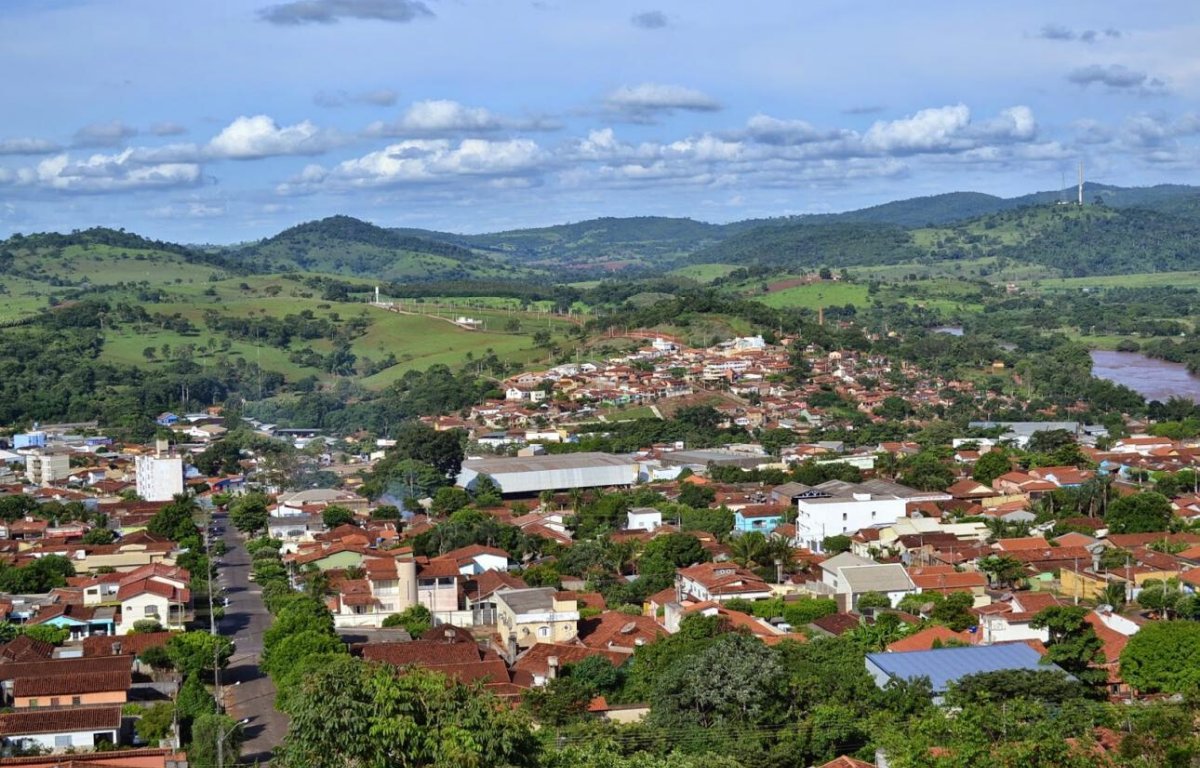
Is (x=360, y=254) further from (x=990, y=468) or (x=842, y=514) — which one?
(x=842, y=514)

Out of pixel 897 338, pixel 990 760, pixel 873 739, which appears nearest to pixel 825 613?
pixel 873 739

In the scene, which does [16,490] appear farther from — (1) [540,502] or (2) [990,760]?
(2) [990,760]

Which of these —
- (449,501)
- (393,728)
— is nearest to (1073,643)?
(393,728)

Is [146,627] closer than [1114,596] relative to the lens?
Yes

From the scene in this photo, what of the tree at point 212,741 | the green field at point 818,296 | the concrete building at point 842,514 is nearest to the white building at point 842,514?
the concrete building at point 842,514

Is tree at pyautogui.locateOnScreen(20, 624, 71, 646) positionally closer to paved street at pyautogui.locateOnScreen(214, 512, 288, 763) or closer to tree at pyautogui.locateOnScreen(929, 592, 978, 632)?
paved street at pyautogui.locateOnScreen(214, 512, 288, 763)

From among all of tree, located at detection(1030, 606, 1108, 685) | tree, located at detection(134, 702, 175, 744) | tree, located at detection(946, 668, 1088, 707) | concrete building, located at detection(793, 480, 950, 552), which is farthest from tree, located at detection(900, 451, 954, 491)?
tree, located at detection(134, 702, 175, 744)
